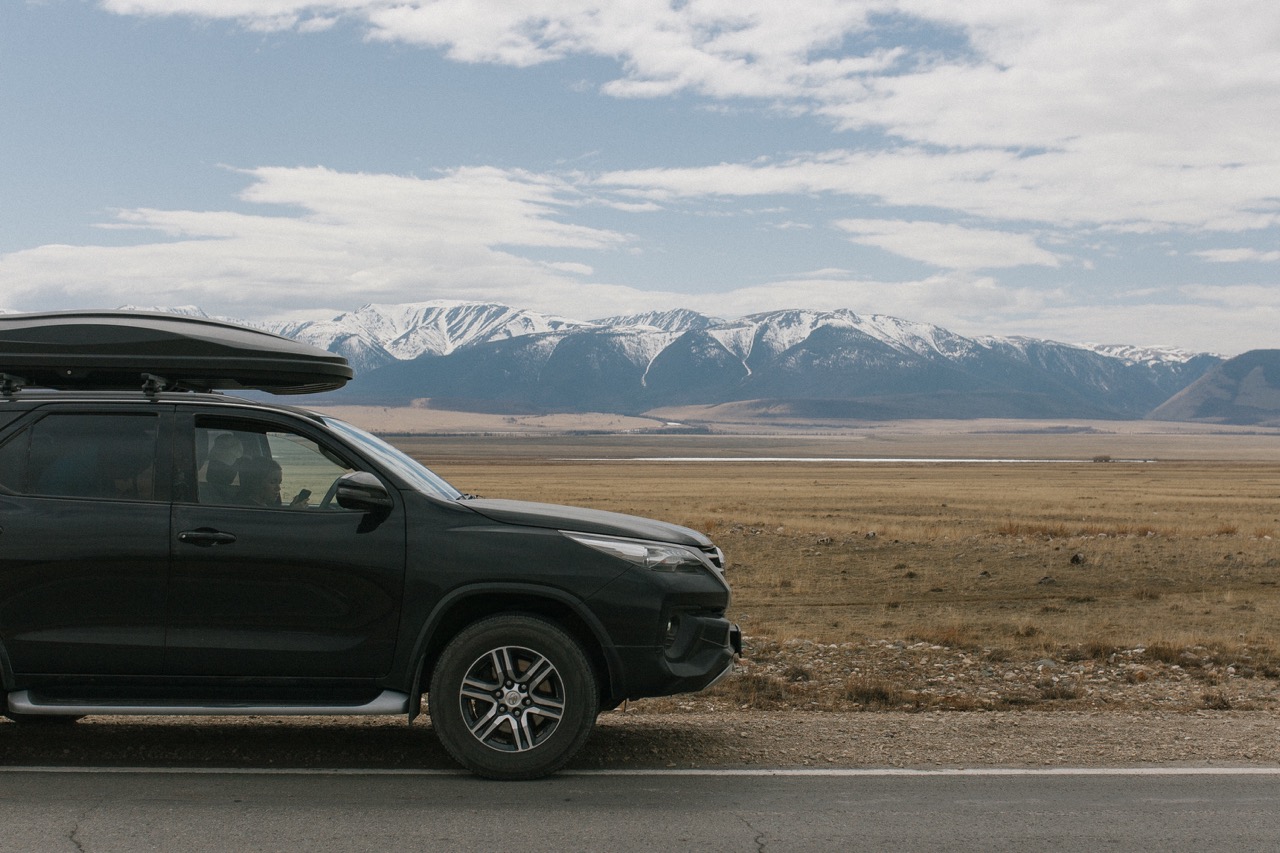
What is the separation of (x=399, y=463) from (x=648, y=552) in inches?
62.8

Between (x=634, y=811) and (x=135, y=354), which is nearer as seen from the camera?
(x=634, y=811)

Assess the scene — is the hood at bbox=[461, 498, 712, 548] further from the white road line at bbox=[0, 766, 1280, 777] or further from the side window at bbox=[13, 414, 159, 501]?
the side window at bbox=[13, 414, 159, 501]

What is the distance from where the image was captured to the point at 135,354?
7.33 meters

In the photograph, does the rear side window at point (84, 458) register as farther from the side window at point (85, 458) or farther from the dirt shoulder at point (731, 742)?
the dirt shoulder at point (731, 742)

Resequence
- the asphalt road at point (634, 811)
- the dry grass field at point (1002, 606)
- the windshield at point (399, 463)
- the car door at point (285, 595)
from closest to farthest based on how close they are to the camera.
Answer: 1. the asphalt road at point (634, 811)
2. the car door at point (285, 595)
3. the windshield at point (399, 463)
4. the dry grass field at point (1002, 606)

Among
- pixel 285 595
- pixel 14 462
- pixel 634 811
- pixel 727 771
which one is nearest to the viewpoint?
pixel 634 811

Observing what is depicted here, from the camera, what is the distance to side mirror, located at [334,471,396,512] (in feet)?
21.9

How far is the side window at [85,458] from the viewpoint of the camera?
6945 mm

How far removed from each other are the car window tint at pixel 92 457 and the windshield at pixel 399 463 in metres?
1.03

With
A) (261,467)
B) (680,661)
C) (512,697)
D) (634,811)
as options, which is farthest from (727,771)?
(261,467)

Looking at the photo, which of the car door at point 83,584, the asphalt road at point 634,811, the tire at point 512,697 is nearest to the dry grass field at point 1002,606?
the asphalt road at point 634,811

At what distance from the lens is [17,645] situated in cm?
675

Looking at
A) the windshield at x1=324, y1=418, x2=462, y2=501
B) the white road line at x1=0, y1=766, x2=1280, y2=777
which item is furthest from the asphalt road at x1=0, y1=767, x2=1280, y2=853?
the windshield at x1=324, y1=418, x2=462, y2=501

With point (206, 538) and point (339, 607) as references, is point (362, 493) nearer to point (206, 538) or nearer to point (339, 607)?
point (339, 607)
